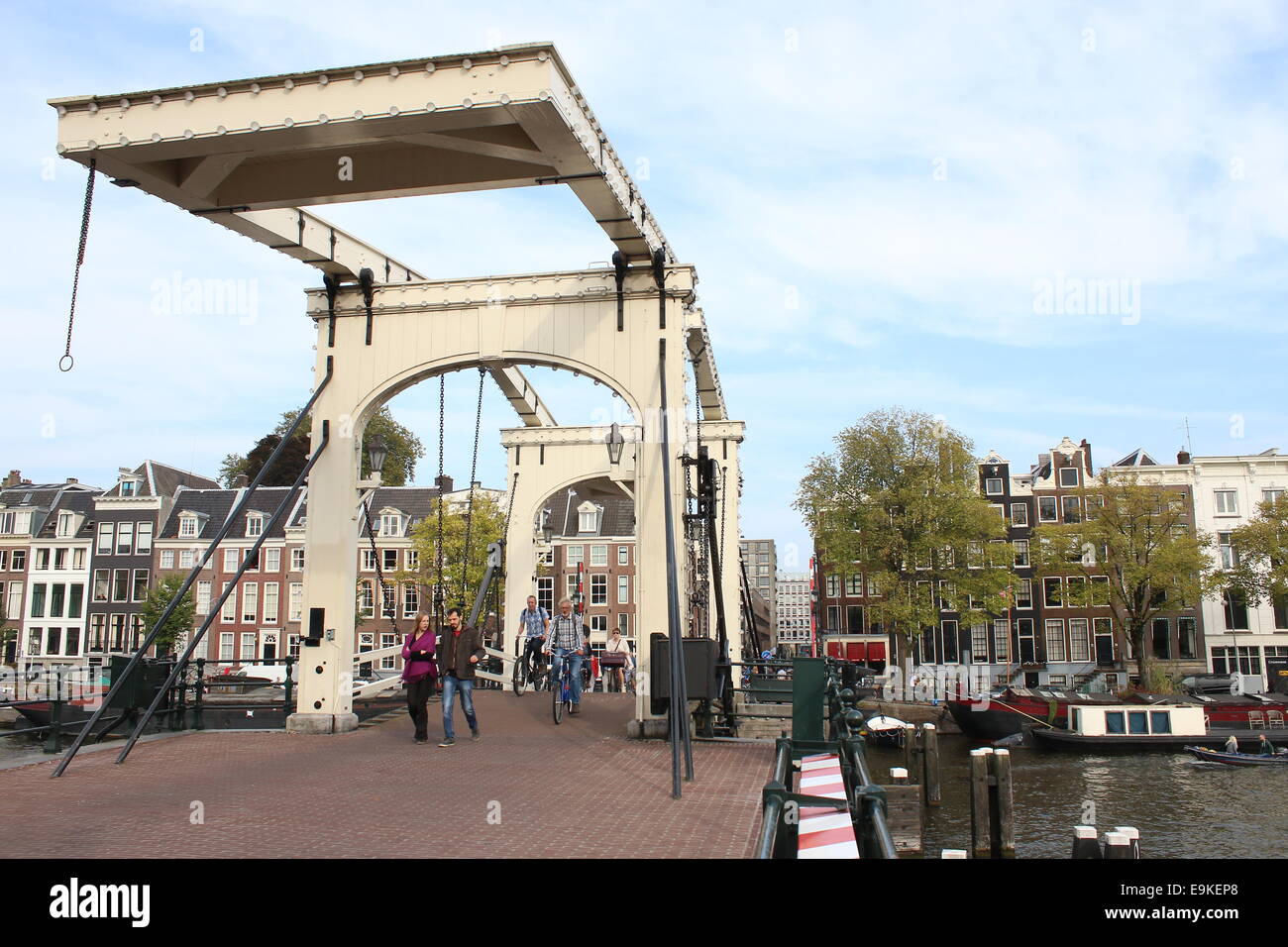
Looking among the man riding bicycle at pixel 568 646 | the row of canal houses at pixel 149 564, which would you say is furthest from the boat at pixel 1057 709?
the row of canal houses at pixel 149 564

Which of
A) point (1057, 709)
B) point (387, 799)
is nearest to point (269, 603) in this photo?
point (1057, 709)

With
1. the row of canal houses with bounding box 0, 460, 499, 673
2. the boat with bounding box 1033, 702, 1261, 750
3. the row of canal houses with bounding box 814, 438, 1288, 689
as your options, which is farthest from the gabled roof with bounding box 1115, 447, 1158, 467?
the row of canal houses with bounding box 0, 460, 499, 673

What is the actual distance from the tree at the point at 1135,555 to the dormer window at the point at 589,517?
74.1 feet

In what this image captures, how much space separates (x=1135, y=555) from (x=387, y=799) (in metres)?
40.5

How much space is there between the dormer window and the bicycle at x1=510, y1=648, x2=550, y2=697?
3170cm

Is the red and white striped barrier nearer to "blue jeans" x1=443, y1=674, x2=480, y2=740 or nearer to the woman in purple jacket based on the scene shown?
"blue jeans" x1=443, y1=674, x2=480, y2=740

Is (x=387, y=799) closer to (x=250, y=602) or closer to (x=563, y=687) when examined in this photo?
(x=563, y=687)

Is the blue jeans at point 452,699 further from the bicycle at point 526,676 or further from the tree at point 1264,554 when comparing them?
the tree at point 1264,554

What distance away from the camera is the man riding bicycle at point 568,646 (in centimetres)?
1547

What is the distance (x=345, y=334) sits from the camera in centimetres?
1448
